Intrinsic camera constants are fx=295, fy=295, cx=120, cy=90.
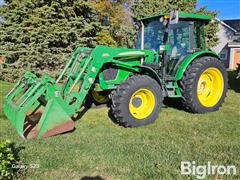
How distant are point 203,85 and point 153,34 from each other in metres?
1.79

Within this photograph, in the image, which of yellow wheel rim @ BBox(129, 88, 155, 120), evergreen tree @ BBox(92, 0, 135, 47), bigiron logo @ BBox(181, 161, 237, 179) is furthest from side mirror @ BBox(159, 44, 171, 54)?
evergreen tree @ BBox(92, 0, 135, 47)

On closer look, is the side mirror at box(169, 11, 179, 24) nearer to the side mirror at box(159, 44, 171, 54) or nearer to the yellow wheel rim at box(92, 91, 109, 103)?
the side mirror at box(159, 44, 171, 54)

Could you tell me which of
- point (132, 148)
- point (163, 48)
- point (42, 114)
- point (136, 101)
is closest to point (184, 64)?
point (163, 48)

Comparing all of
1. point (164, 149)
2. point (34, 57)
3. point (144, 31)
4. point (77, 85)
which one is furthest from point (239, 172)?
point (34, 57)

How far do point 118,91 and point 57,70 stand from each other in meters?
8.50

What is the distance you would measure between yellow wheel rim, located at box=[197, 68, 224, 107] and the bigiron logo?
326 centimetres

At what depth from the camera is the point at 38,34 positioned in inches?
513

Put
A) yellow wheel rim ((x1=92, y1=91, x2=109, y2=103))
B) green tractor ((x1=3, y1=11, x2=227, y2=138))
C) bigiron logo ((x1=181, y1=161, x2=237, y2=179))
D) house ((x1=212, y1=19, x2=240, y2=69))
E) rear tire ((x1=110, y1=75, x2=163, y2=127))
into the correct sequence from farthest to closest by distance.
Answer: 1. house ((x1=212, y1=19, x2=240, y2=69))
2. yellow wheel rim ((x1=92, y1=91, x2=109, y2=103))
3. rear tire ((x1=110, y1=75, x2=163, y2=127))
4. green tractor ((x1=3, y1=11, x2=227, y2=138))
5. bigiron logo ((x1=181, y1=161, x2=237, y2=179))

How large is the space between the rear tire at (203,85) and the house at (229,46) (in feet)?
73.3

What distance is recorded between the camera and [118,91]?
233 inches

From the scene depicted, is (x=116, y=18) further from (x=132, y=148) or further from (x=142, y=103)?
(x=132, y=148)

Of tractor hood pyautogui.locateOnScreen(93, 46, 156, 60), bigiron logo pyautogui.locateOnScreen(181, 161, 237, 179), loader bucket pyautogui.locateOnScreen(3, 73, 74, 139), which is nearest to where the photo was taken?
bigiron logo pyautogui.locateOnScreen(181, 161, 237, 179)

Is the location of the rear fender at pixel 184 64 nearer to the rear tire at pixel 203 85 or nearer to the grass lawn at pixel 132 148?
the rear tire at pixel 203 85

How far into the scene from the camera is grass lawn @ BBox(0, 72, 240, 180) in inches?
159
